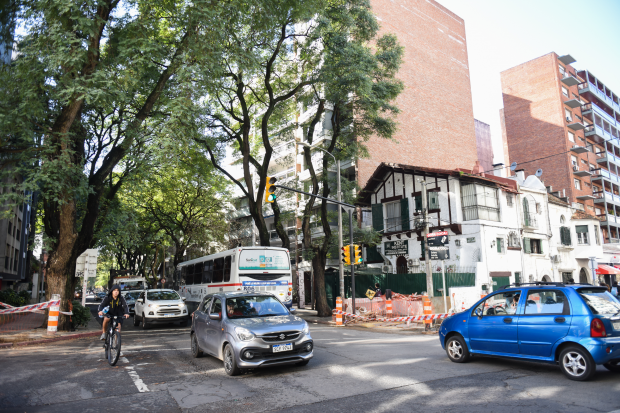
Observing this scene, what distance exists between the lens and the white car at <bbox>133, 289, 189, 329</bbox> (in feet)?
57.4

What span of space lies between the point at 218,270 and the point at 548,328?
14678 mm

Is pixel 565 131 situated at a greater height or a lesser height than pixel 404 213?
greater

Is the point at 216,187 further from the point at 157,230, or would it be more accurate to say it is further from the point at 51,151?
the point at 51,151

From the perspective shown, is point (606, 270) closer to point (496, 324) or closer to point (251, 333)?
point (496, 324)

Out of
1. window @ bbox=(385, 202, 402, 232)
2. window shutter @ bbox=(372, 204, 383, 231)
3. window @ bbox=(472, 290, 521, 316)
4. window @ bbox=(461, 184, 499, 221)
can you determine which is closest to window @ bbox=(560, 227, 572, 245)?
window @ bbox=(461, 184, 499, 221)

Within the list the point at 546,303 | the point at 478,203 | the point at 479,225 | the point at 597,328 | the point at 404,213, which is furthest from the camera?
the point at 404,213

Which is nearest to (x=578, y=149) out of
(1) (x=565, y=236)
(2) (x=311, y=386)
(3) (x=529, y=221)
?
(1) (x=565, y=236)

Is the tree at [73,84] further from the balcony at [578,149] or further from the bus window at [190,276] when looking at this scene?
the balcony at [578,149]

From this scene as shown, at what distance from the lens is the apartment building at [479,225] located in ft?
85.0

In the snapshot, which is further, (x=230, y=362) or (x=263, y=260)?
(x=263, y=260)

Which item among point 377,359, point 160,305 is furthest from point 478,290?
point 160,305

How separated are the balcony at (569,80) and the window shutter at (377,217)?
33.2 meters

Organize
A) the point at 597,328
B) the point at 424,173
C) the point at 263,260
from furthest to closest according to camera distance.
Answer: the point at 424,173
the point at 263,260
the point at 597,328

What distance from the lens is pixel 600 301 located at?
6.81 m
